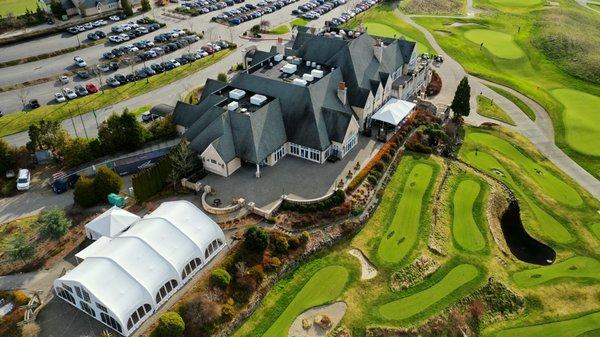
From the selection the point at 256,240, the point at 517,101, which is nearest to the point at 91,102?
the point at 256,240

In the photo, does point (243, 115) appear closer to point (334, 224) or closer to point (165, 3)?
point (334, 224)

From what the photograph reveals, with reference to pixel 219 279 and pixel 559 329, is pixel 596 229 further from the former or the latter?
pixel 219 279

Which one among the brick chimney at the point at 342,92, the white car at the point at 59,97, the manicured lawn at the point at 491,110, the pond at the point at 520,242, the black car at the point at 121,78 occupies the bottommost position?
the pond at the point at 520,242

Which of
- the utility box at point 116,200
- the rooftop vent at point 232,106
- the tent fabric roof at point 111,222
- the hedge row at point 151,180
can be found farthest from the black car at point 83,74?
the tent fabric roof at point 111,222

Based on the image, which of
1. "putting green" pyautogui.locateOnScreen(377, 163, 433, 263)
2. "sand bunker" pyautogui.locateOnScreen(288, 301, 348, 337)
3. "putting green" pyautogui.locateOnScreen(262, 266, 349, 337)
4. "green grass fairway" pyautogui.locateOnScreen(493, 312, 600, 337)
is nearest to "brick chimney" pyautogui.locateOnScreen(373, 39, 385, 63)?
"putting green" pyautogui.locateOnScreen(377, 163, 433, 263)

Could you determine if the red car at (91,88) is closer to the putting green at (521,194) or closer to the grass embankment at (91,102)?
the grass embankment at (91,102)

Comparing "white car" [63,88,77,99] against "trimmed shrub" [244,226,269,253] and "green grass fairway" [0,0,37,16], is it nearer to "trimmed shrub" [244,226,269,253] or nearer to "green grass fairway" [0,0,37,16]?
"trimmed shrub" [244,226,269,253]
